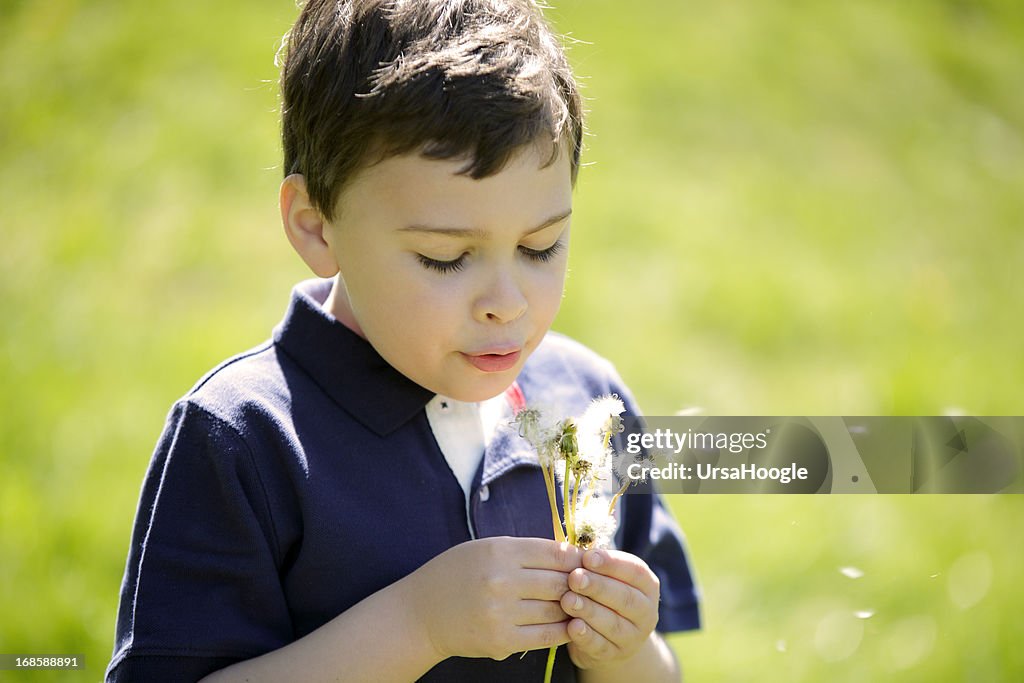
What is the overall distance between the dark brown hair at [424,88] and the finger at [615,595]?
1.82 ft

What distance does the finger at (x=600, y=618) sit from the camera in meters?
1.39

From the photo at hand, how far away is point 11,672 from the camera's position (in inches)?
99.8

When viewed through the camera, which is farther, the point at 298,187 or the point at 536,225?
the point at 298,187

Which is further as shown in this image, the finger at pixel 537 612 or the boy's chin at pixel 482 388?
the boy's chin at pixel 482 388

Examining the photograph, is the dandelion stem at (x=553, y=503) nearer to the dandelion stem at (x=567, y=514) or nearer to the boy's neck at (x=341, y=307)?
the dandelion stem at (x=567, y=514)

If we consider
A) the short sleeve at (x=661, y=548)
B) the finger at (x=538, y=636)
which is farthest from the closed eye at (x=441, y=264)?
the short sleeve at (x=661, y=548)

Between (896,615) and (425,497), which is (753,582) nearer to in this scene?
(896,615)

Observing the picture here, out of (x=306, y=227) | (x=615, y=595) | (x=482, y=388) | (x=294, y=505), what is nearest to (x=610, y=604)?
(x=615, y=595)

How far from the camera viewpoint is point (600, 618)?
1.41 meters

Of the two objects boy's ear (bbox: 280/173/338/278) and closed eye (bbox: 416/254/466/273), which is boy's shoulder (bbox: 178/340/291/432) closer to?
boy's ear (bbox: 280/173/338/278)

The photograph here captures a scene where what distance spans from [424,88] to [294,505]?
62 centimetres

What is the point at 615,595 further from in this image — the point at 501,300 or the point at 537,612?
the point at 501,300

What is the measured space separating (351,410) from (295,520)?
0.60 ft

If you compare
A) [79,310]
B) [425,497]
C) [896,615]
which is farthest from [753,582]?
[79,310]
